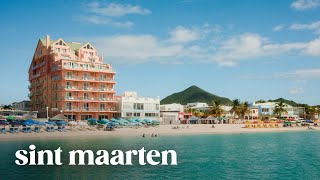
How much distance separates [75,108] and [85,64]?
11.5 m

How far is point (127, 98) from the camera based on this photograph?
9331 centimetres

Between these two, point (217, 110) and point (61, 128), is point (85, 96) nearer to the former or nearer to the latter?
point (61, 128)

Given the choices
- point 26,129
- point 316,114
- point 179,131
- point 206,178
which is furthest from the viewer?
point 316,114

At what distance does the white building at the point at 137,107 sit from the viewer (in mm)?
92519

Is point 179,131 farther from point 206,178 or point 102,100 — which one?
point 206,178

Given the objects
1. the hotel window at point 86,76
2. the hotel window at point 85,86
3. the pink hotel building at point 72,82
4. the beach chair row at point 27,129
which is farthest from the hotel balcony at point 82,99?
the beach chair row at point 27,129

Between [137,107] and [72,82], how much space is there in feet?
59.7

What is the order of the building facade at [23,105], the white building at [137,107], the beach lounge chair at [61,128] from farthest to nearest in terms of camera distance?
the building facade at [23,105]
the white building at [137,107]
the beach lounge chair at [61,128]

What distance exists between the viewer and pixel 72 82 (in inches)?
3430

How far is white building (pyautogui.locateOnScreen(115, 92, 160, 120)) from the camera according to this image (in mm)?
92519

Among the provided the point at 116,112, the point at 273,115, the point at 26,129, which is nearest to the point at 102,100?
the point at 116,112

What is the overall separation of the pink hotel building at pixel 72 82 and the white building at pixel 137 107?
7.98 ft

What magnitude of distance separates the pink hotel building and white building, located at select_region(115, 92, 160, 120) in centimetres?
243

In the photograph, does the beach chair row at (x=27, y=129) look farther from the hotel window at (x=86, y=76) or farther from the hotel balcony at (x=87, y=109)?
the hotel window at (x=86, y=76)
